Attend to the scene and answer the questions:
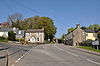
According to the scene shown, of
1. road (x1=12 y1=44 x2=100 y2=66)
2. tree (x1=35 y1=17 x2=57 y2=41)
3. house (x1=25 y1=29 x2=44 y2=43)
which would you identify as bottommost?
road (x1=12 y1=44 x2=100 y2=66)

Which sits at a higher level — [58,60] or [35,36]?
[35,36]

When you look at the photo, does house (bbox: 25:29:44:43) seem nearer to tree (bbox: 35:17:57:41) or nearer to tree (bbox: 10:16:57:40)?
tree (bbox: 35:17:57:41)

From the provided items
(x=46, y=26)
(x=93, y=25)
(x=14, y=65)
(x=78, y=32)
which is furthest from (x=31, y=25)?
(x=14, y=65)

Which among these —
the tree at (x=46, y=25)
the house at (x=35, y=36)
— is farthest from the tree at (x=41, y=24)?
the house at (x=35, y=36)

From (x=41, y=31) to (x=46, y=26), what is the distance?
29.8 ft

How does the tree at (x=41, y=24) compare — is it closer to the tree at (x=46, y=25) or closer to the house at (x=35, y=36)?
the tree at (x=46, y=25)

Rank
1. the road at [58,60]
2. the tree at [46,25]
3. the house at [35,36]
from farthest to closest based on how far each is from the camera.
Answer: the tree at [46,25]
the house at [35,36]
the road at [58,60]

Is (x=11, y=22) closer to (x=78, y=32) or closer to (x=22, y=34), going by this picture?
(x=22, y=34)

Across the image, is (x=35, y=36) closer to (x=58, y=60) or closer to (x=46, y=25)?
(x=46, y=25)

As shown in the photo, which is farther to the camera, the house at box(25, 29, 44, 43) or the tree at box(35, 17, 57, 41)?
the tree at box(35, 17, 57, 41)

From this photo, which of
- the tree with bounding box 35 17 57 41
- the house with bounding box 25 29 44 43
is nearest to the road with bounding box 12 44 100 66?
the house with bounding box 25 29 44 43

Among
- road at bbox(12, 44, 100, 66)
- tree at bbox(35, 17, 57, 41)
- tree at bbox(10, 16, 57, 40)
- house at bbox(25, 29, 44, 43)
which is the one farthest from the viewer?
tree at bbox(10, 16, 57, 40)

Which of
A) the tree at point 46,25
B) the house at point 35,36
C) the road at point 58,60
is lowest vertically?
the road at point 58,60

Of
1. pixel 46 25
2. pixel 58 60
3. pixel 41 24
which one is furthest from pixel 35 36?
pixel 58 60
